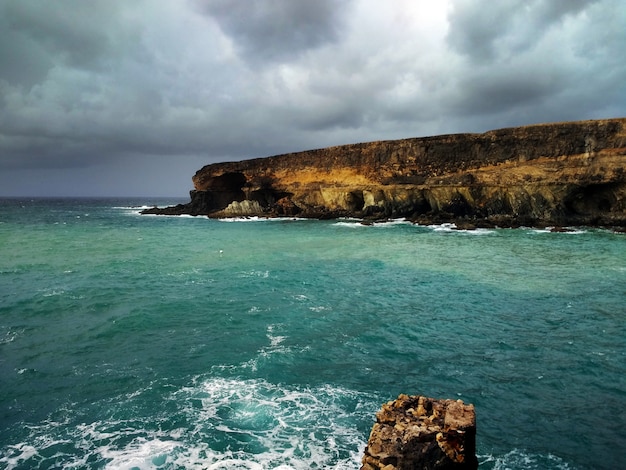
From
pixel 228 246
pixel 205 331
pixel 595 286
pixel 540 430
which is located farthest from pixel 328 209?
pixel 540 430

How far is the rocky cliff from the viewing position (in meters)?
36.7

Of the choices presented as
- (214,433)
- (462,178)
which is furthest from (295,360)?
(462,178)

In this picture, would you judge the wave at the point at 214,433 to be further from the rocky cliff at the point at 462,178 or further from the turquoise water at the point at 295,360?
the rocky cliff at the point at 462,178

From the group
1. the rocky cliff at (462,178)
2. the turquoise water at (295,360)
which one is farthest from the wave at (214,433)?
the rocky cliff at (462,178)

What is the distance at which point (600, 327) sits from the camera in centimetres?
1074

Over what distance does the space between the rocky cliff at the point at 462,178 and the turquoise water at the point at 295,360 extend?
21.2m

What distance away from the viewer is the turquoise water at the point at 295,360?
614 cm

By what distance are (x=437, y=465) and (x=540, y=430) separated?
3850 mm

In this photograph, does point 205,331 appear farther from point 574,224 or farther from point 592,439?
point 574,224

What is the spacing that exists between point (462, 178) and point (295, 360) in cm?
3831

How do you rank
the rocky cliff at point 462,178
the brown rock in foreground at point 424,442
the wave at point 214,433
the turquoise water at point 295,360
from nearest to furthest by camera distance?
the brown rock in foreground at point 424,442
the wave at point 214,433
the turquoise water at point 295,360
the rocky cliff at point 462,178

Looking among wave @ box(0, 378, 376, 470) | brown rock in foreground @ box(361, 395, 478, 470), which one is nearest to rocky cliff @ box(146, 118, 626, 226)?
wave @ box(0, 378, 376, 470)

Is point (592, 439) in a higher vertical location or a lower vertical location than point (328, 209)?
lower

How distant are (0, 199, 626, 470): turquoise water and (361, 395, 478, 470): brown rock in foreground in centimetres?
212
